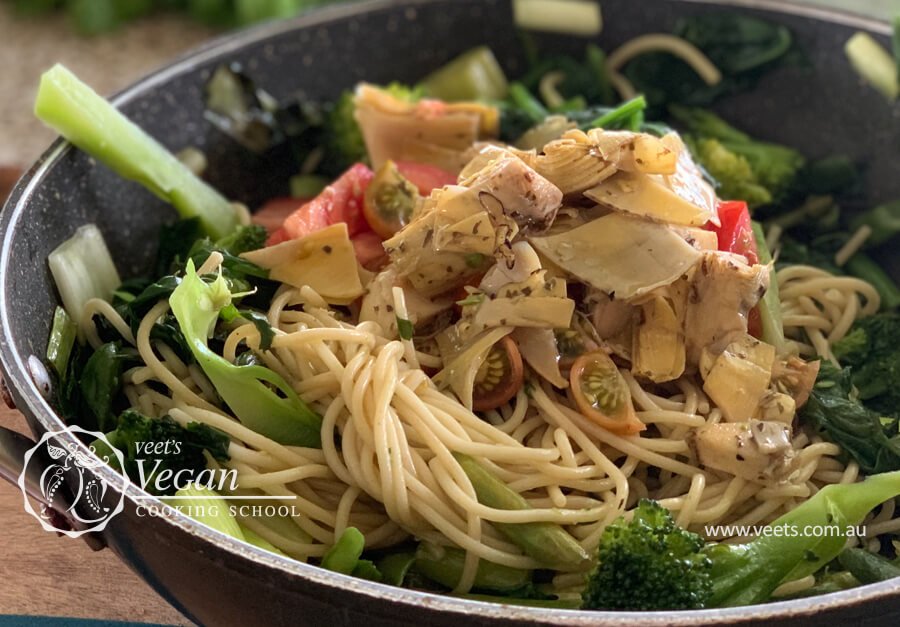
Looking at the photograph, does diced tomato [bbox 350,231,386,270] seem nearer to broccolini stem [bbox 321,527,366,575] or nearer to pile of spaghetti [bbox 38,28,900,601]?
pile of spaghetti [bbox 38,28,900,601]

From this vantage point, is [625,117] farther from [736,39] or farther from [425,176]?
[736,39]

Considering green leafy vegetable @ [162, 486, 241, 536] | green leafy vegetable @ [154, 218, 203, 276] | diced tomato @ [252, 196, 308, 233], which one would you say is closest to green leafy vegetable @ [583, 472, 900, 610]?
green leafy vegetable @ [162, 486, 241, 536]

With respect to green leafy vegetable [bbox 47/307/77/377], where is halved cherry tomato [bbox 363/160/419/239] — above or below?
below

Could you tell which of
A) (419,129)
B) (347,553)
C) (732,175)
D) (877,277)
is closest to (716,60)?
(732,175)

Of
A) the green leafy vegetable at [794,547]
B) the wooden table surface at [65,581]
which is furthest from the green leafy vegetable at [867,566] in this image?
the wooden table surface at [65,581]

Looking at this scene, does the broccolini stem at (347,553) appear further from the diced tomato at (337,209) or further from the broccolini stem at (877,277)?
the broccolini stem at (877,277)

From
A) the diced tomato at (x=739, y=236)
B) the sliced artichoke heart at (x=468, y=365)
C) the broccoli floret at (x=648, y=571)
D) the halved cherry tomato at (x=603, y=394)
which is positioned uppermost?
the sliced artichoke heart at (x=468, y=365)
